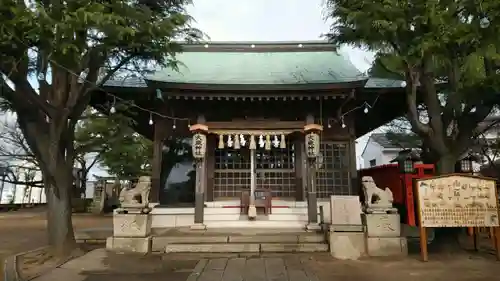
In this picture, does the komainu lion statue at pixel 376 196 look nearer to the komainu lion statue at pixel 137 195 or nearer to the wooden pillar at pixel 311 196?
the wooden pillar at pixel 311 196

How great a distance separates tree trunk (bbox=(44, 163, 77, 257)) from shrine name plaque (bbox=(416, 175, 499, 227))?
26.7 ft

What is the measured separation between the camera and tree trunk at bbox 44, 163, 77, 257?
8.54 m

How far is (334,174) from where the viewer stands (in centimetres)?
1281

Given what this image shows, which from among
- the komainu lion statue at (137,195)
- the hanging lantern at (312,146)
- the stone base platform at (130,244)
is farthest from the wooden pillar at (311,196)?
the komainu lion statue at (137,195)

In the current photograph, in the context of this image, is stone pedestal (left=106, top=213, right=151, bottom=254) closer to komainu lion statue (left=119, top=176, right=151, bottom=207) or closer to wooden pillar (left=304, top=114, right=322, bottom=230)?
komainu lion statue (left=119, top=176, right=151, bottom=207)

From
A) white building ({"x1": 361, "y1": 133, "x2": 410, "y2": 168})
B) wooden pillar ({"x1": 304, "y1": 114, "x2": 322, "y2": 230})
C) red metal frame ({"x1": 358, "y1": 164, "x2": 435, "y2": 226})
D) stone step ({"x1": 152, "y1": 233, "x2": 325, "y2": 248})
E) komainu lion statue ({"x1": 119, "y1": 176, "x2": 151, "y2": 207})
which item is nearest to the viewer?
stone step ({"x1": 152, "y1": 233, "x2": 325, "y2": 248})

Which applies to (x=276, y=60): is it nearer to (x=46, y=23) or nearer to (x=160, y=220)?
(x=160, y=220)

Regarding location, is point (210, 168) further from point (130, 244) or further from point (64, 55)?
point (64, 55)

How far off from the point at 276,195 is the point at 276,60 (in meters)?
6.29

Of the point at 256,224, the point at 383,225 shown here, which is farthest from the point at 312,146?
the point at 383,225

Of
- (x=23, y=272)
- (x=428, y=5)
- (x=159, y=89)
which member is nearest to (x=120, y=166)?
(x=159, y=89)

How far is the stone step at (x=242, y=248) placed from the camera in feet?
29.1

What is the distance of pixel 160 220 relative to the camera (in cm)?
1161

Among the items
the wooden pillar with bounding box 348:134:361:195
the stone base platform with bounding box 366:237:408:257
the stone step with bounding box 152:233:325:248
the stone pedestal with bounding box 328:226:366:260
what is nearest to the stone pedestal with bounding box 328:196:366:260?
the stone pedestal with bounding box 328:226:366:260
